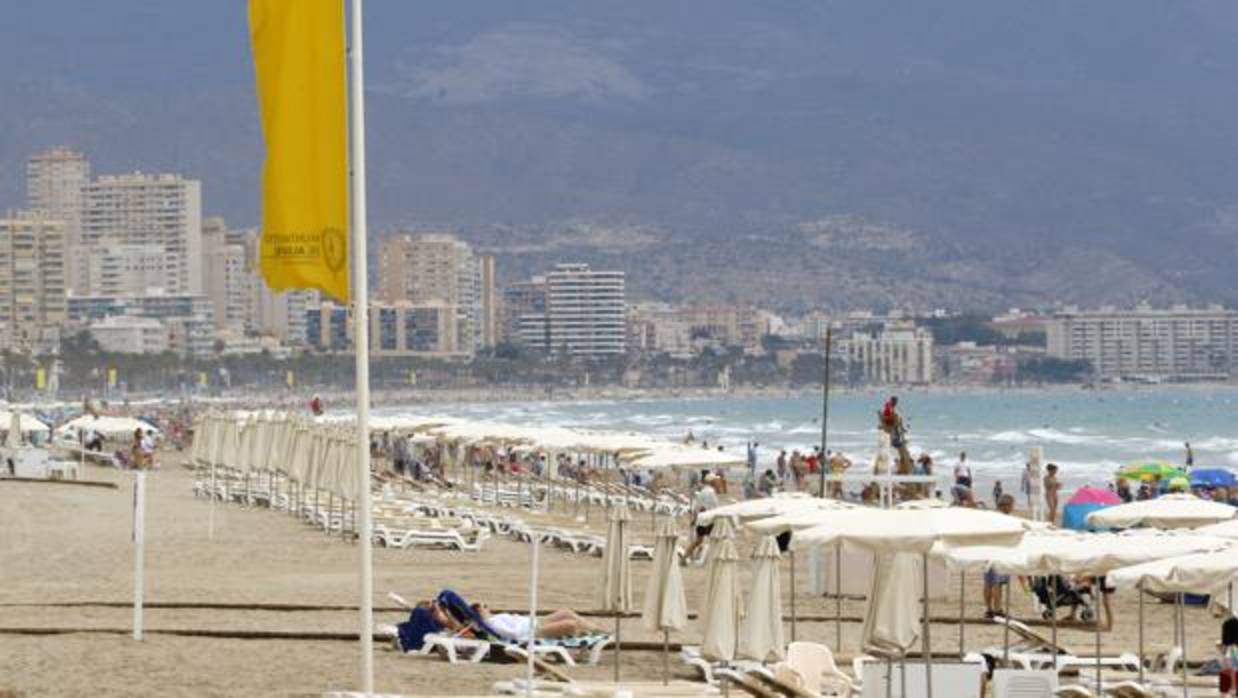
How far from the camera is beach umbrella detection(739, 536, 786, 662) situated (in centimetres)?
1266

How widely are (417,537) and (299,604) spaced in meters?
8.33

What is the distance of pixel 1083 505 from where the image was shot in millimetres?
24719

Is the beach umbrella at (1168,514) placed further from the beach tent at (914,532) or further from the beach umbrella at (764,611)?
the beach umbrella at (764,611)

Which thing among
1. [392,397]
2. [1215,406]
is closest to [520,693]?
[1215,406]

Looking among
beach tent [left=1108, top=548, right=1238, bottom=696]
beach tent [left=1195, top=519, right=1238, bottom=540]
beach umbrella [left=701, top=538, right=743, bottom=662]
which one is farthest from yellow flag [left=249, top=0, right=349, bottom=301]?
beach tent [left=1195, top=519, right=1238, bottom=540]

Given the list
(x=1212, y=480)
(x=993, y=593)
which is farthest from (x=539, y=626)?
(x=1212, y=480)

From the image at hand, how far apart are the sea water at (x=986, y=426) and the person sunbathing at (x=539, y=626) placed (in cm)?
3452

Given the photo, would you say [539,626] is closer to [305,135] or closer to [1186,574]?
[1186,574]

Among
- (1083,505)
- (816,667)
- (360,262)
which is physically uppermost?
(360,262)

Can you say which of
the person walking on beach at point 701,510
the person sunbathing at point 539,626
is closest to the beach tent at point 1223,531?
the person sunbathing at point 539,626

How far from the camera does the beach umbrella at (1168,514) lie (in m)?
18.5

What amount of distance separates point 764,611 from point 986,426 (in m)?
107

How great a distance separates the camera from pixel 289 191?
412 inches

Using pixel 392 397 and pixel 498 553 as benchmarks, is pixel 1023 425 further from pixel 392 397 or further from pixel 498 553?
pixel 498 553
